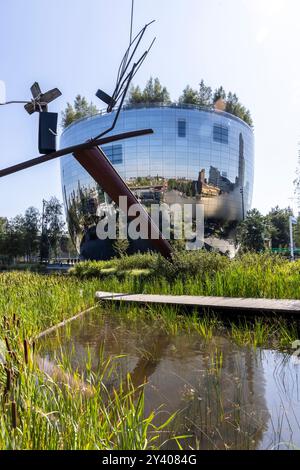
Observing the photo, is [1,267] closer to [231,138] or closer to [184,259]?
[184,259]

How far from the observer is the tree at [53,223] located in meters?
49.3

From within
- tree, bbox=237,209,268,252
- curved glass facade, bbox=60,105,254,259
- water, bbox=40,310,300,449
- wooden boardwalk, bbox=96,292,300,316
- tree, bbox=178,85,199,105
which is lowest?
water, bbox=40,310,300,449

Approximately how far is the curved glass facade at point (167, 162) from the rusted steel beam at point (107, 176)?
2774 centimetres

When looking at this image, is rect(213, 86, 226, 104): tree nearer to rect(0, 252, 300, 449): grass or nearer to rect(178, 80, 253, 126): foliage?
rect(178, 80, 253, 126): foliage

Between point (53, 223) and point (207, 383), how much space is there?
49236mm

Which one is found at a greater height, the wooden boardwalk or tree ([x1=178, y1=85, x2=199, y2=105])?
tree ([x1=178, y1=85, x2=199, y2=105])

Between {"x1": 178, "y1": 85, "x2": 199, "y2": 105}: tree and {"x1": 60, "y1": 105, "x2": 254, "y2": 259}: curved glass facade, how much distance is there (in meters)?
3.65

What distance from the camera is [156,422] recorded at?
2371mm

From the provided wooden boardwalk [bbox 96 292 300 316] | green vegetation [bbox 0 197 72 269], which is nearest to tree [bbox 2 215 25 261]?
green vegetation [bbox 0 197 72 269]

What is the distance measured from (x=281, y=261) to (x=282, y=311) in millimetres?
4825

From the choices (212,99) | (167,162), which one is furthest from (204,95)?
(167,162)

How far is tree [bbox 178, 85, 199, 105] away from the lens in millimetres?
45750

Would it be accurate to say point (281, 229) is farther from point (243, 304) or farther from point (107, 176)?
point (243, 304)

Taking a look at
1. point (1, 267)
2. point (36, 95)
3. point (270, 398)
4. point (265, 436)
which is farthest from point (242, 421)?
point (1, 267)
